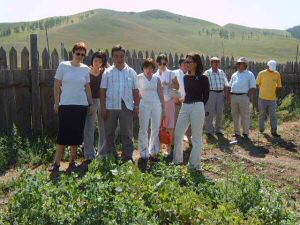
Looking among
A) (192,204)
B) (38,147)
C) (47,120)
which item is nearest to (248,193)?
(192,204)

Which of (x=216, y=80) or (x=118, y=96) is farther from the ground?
(x=216, y=80)

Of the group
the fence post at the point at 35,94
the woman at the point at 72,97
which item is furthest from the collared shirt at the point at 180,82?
the fence post at the point at 35,94

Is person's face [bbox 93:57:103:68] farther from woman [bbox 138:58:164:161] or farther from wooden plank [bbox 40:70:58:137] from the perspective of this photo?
wooden plank [bbox 40:70:58:137]

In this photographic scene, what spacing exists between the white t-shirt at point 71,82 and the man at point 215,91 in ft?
11.8

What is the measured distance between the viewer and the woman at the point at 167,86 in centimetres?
773

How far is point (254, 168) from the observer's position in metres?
7.56

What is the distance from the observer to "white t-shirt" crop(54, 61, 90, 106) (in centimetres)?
640

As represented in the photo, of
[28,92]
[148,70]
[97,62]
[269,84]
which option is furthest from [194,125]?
[269,84]

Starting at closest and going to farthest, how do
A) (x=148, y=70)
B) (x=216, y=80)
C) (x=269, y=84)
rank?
(x=148, y=70) → (x=216, y=80) → (x=269, y=84)

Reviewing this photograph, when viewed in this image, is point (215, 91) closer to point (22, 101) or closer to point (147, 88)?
point (147, 88)

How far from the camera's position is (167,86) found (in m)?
7.80

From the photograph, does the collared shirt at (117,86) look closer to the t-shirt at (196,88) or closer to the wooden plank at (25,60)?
the t-shirt at (196,88)

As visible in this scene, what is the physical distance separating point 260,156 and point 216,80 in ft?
6.12

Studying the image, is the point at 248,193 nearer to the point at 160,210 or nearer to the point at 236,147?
the point at 160,210
